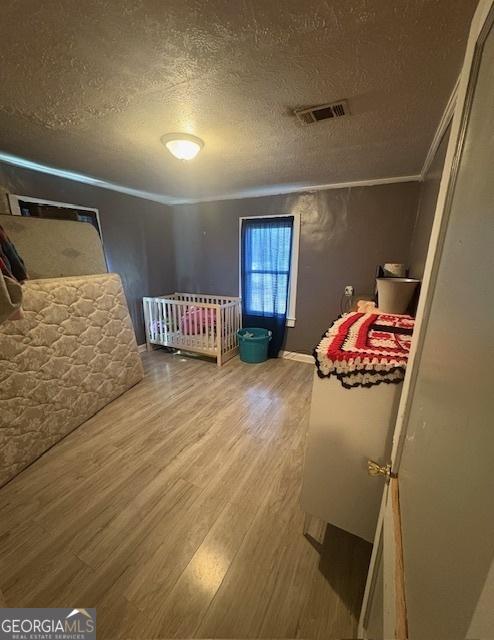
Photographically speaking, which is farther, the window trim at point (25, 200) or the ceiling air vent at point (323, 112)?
the window trim at point (25, 200)

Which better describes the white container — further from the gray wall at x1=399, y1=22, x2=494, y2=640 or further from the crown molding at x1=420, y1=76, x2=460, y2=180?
the gray wall at x1=399, y1=22, x2=494, y2=640

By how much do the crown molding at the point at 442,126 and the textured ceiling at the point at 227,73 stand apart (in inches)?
1.9

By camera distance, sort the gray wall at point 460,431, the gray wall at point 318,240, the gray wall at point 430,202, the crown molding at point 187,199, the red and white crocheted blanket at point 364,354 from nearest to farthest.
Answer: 1. the gray wall at point 460,431
2. the red and white crocheted blanket at point 364,354
3. the gray wall at point 430,202
4. the crown molding at point 187,199
5. the gray wall at point 318,240

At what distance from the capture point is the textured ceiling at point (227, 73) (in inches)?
34.4

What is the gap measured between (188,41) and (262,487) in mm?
2274

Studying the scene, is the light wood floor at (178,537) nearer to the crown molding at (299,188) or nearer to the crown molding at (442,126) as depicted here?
the crown molding at (442,126)

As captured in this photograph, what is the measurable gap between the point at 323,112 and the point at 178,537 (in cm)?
247

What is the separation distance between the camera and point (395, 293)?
1.62 metres

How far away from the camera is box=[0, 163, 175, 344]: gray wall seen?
2.49 meters

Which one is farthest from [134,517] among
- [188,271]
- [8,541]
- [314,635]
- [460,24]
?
[188,271]

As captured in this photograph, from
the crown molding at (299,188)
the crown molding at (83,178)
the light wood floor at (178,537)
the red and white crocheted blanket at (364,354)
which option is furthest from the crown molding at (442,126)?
the crown molding at (83,178)

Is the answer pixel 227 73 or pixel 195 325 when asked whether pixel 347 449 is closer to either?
pixel 227 73

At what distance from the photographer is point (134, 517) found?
1.42m

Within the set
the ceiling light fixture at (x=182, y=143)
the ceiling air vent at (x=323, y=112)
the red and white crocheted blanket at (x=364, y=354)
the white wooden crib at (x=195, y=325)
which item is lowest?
the white wooden crib at (x=195, y=325)
